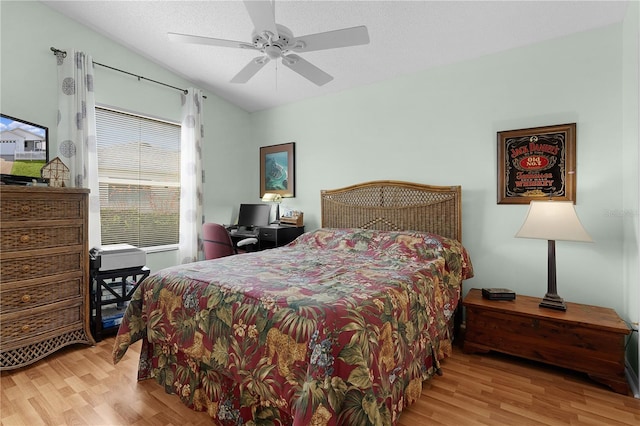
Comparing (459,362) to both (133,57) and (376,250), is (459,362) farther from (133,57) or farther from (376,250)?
(133,57)

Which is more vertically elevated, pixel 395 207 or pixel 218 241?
pixel 395 207

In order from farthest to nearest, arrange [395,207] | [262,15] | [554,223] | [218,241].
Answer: [218,241] < [395,207] < [554,223] < [262,15]

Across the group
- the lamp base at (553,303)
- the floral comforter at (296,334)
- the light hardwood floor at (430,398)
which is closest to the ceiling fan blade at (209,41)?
the floral comforter at (296,334)

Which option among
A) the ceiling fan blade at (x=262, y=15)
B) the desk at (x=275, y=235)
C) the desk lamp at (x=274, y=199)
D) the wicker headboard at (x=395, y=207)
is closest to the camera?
the ceiling fan blade at (x=262, y=15)

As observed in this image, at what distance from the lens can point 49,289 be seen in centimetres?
239

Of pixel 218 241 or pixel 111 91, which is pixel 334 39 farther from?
pixel 111 91

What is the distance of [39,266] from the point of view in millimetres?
2340

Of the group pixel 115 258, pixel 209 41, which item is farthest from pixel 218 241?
pixel 209 41

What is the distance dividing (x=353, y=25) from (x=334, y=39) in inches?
34.6

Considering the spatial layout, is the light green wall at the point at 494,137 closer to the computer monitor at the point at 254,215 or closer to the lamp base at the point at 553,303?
the lamp base at the point at 553,303

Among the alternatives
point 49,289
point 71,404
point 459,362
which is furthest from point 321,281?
point 49,289

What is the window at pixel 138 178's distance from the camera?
3.48 metres

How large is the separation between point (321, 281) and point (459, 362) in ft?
4.45

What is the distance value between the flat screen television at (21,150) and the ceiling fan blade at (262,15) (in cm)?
213
